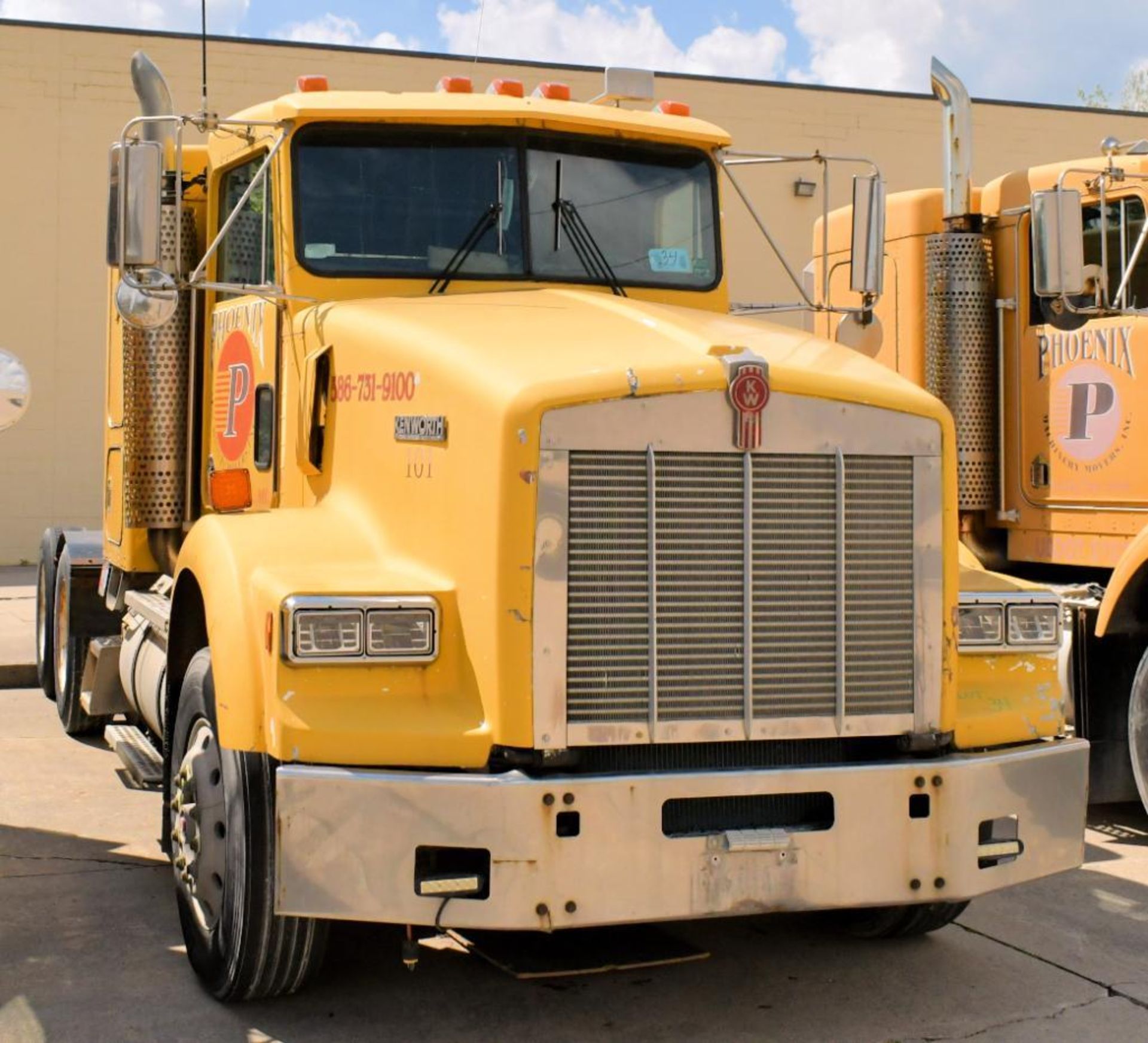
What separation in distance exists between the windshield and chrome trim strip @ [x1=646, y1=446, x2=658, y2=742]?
170 centimetres

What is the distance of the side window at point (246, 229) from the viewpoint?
18.9 ft

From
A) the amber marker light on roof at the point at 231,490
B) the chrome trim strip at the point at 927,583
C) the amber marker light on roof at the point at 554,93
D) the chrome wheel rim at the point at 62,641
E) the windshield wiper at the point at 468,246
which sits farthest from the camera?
the chrome wheel rim at the point at 62,641

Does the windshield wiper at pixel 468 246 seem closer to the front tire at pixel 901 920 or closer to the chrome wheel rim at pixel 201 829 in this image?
the chrome wheel rim at pixel 201 829

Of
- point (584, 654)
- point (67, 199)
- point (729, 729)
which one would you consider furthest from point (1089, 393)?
point (67, 199)

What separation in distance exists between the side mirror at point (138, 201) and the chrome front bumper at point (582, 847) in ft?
6.46

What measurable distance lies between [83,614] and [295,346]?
12.6 ft

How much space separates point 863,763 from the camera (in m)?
4.35

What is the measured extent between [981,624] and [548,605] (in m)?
1.50

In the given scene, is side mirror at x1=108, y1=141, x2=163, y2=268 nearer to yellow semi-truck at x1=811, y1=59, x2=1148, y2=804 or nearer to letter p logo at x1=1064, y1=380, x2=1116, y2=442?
yellow semi-truck at x1=811, y1=59, x2=1148, y2=804

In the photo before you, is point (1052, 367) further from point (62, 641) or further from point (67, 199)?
point (67, 199)

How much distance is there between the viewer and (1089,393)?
24.6 feet

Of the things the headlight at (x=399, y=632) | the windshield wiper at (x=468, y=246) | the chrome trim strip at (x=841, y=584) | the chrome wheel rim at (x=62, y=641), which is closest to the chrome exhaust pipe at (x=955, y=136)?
the windshield wiper at (x=468, y=246)

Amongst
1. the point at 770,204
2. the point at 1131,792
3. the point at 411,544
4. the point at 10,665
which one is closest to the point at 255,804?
the point at 411,544

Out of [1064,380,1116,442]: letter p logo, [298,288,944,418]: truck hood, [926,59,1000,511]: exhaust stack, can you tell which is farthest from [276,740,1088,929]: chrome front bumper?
[926,59,1000,511]: exhaust stack
